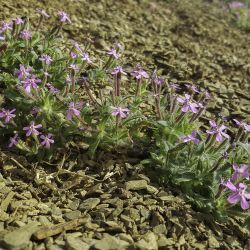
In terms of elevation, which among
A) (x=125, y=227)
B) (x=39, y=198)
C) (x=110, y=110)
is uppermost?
(x=110, y=110)

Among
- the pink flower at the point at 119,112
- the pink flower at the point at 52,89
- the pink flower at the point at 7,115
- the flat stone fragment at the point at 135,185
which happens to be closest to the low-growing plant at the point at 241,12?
the pink flower at the point at 52,89

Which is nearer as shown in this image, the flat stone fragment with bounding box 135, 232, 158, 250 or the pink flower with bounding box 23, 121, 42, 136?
the flat stone fragment with bounding box 135, 232, 158, 250

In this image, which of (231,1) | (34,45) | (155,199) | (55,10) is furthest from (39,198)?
(231,1)

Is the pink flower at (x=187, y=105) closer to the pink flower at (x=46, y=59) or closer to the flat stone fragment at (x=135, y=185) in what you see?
the flat stone fragment at (x=135, y=185)

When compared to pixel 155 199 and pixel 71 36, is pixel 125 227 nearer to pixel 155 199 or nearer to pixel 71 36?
pixel 155 199

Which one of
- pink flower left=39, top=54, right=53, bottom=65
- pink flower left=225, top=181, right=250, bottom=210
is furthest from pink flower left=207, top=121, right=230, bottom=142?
pink flower left=39, top=54, right=53, bottom=65

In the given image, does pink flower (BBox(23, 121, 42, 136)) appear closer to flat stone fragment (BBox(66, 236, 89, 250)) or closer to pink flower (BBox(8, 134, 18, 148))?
pink flower (BBox(8, 134, 18, 148))

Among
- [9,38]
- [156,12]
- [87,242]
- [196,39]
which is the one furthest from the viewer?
[156,12]
